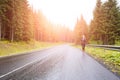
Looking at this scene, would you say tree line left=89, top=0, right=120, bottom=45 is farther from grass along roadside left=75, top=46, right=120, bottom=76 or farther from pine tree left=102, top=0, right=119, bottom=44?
grass along roadside left=75, top=46, right=120, bottom=76

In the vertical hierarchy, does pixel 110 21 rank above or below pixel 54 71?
above

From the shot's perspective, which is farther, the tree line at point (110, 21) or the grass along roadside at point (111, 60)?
the tree line at point (110, 21)

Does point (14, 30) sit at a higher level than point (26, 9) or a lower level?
lower

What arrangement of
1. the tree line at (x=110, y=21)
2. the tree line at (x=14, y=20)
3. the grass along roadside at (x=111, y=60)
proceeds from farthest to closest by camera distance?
the tree line at (x=110, y=21)
the tree line at (x=14, y=20)
the grass along roadside at (x=111, y=60)

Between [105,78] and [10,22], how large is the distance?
122 feet

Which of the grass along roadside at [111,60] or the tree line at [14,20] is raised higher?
the tree line at [14,20]

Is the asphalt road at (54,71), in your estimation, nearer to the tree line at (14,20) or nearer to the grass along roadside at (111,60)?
the grass along roadside at (111,60)

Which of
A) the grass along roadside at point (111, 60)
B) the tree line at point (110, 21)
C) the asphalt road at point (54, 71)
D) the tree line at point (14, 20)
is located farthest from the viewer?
the tree line at point (110, 21)

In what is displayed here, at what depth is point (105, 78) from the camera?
367 inches

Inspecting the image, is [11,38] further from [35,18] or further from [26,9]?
[35,18]

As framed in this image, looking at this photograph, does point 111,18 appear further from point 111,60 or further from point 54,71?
point 54,71

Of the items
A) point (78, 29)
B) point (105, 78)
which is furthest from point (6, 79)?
point (78, 29)

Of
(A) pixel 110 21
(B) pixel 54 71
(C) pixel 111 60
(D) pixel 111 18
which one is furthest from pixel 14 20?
(B) pixel 54 71

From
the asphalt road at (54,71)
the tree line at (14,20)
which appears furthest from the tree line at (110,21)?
the asphalt road at (54,71)
